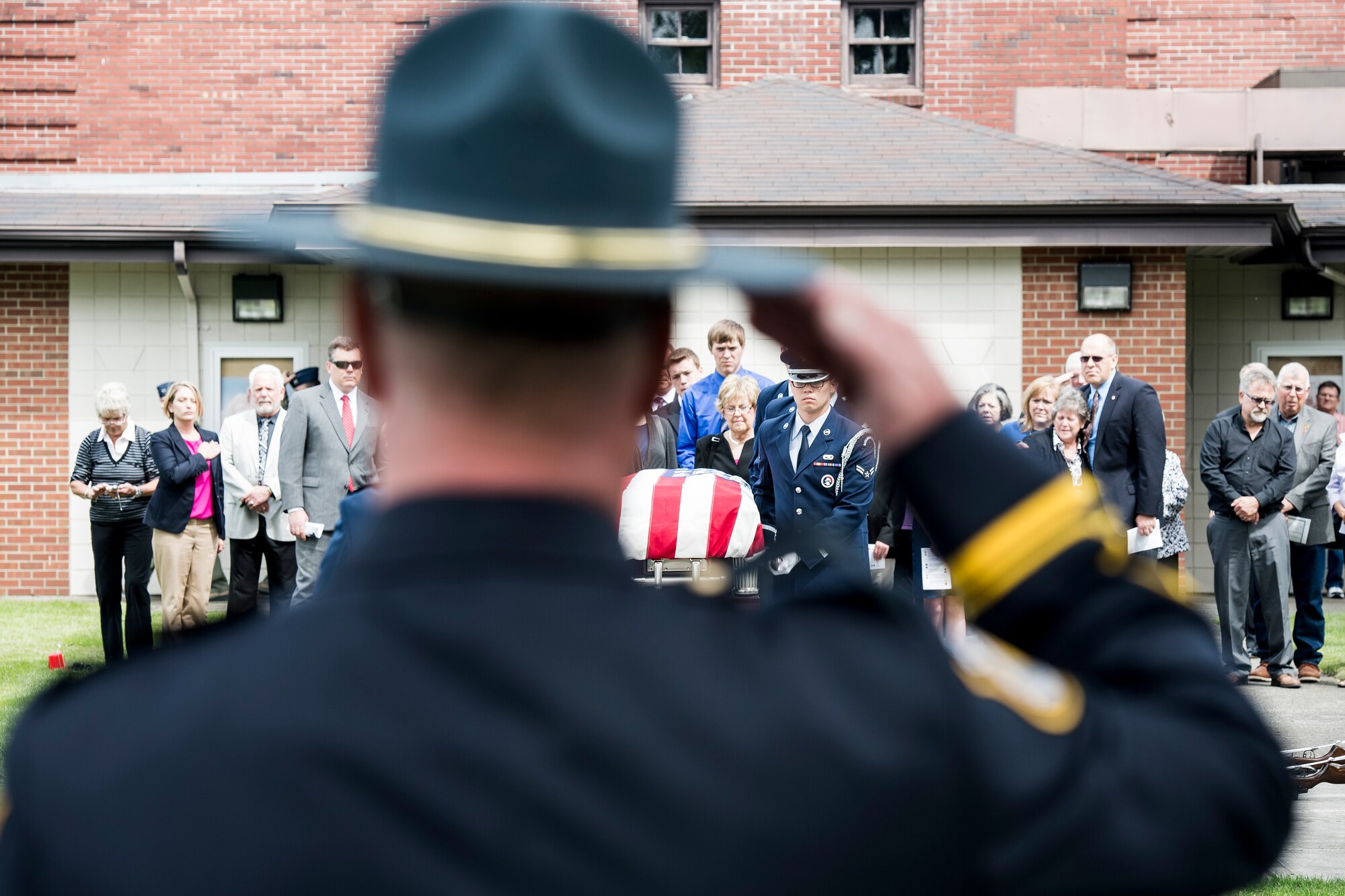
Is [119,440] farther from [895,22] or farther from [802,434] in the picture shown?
[895,22]

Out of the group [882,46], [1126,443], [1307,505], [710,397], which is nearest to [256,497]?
[710,397]

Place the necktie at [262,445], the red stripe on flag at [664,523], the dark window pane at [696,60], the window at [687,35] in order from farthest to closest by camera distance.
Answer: the dark window pane at [696,60]
the window at [687,35]
the necktie at [262,445]
the red stripe on flag at [664,523]

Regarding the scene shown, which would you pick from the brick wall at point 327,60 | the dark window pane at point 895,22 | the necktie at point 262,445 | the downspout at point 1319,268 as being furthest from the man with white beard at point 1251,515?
the dark window pane at point 895,22

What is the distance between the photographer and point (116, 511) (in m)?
9.30

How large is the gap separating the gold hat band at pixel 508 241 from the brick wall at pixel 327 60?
1577 centimetres

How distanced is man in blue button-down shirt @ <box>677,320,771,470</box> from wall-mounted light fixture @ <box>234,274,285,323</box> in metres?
6.51

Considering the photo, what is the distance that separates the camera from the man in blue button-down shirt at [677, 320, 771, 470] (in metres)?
8.57

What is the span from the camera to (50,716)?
0.90m

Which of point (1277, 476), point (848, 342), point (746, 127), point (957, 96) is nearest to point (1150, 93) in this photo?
point (957, 96)

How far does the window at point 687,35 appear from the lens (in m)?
16.8

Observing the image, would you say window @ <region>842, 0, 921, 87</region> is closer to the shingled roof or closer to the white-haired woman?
the shingled roof

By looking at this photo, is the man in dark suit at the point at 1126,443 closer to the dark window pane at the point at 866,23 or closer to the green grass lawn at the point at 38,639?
the green grass lawn at the point at 38,639

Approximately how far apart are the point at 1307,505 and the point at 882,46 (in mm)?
9196

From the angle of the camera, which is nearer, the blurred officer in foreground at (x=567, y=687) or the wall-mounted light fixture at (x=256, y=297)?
the blurred officer in foreground at (x=567, y=687)
